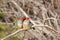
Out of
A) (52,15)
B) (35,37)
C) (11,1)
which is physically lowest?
(35,37)

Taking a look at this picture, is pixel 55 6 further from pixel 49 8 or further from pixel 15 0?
pixel 15 0

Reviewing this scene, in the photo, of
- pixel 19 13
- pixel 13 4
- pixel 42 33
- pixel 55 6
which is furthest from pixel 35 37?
pixel 55 6

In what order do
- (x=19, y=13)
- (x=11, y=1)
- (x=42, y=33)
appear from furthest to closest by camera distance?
(x=11, y=1) → (x=19, y=13) → (x=42, y=33)

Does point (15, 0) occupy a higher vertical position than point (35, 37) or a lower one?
higher

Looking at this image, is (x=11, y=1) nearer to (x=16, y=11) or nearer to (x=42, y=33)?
(x=16, y=11)

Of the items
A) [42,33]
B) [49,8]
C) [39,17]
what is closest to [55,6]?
[49,8]

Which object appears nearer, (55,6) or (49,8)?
(49,8)

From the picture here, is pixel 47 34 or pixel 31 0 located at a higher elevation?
pixel 31 0

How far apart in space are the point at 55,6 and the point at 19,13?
926 millimetres

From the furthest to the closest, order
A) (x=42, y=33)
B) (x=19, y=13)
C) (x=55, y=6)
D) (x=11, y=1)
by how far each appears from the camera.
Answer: (x=55, y=6)
(x=11, y=1)
(x=19, y=13)
(x=42, y=33)

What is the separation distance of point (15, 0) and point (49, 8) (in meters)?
0.65

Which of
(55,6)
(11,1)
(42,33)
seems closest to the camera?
(42,33)

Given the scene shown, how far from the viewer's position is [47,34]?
274cm

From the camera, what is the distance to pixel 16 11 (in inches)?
125
